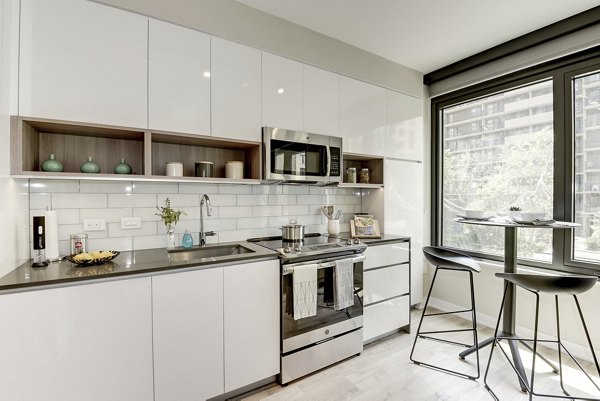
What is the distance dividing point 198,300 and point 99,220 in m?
0.91

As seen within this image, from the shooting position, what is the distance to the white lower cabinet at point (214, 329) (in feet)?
5.37

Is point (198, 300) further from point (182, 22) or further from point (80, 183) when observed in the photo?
point (182, 22)

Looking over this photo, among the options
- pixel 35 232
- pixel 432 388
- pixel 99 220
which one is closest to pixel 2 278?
pixel 35 232

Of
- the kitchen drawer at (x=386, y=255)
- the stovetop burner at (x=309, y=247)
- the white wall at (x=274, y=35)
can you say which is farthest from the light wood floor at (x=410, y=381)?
the white wall at (x=274, y=35)

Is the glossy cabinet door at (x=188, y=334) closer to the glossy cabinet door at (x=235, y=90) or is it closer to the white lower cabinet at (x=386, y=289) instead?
the glossy cabinet door at (x=235, y=90)

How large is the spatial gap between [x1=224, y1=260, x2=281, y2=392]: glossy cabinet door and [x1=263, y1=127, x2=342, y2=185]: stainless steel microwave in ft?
2.45

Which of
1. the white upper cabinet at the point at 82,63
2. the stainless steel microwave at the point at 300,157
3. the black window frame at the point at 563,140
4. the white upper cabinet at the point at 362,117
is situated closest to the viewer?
the white upper cabinet at the point at 82,63

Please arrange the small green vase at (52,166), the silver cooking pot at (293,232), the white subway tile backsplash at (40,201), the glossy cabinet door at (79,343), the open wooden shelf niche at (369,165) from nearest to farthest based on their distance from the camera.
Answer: the glossy cabinet door at (79,343), the small green vase at (52,166), the white subway tile backsplash at (40,201), the silver cooking pot at (293,232), the open wooden shelf niche at (369,165)

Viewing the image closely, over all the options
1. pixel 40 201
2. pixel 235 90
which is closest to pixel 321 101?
pixel 235 90

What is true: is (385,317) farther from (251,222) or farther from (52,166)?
(52,166)

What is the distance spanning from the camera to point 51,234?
1.69 metres

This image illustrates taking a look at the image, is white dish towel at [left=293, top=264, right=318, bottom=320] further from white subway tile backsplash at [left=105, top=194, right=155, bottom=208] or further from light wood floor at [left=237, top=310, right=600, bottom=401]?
white subway tile backsplash at [left=105, top=194, right=155, bottom=208]

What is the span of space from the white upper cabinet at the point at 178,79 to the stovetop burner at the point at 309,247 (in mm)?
1014

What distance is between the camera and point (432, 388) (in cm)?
200
